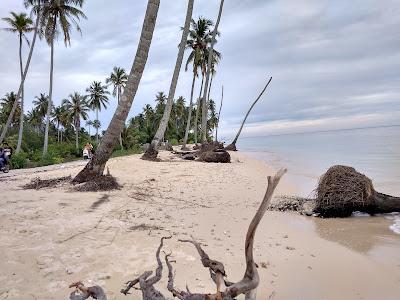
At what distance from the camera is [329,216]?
8.44 metres

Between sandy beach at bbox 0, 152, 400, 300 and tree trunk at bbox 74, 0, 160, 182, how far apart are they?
0.96 m

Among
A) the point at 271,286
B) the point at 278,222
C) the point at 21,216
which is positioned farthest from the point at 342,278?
the point at 21,216

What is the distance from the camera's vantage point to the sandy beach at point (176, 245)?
13.7 ft

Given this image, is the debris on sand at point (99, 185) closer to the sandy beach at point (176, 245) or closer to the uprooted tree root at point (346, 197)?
the sandy beach at point (176, 245)

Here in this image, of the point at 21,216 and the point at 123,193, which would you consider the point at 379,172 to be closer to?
the point at 123,193

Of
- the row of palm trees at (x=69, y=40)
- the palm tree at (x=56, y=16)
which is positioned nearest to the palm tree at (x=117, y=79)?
the row of palm trees at (x=69, y=40)

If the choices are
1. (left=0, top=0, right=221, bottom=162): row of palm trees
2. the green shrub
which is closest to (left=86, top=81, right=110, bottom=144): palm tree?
(left=0, top=0, right=221, bottom=162): row of palm trees

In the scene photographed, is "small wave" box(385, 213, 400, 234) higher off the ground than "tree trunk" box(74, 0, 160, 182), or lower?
lower

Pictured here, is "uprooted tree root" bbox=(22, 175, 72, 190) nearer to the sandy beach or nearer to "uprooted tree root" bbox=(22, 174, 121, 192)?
"uprooted tree root" bbox=(22, 174, 121, 192)

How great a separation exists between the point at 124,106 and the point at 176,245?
214 inches

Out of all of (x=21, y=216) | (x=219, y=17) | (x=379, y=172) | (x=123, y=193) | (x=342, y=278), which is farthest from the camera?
(x=219, y=17)

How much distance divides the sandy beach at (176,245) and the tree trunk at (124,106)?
96 cm

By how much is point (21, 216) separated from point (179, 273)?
333cm

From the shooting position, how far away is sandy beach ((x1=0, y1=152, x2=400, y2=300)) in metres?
4.17
